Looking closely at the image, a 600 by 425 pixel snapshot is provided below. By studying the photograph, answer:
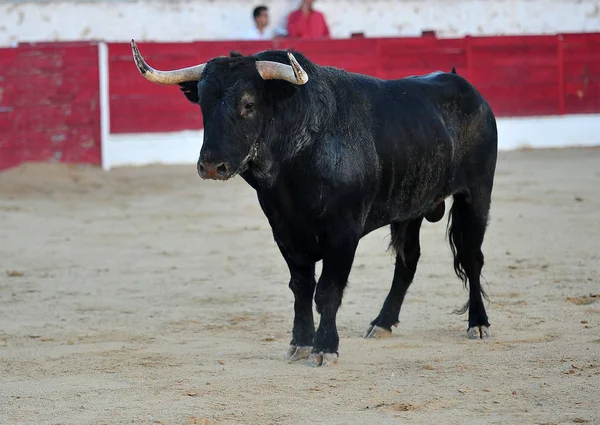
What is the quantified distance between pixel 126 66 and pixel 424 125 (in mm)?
7384

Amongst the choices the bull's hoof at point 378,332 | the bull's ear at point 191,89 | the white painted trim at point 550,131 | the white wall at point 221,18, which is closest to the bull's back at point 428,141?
the bull's hoof at point 378,332

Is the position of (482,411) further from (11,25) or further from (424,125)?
(11,25)

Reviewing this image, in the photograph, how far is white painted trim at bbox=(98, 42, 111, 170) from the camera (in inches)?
444

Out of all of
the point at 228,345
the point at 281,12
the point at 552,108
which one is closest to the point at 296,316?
the point at 228,345

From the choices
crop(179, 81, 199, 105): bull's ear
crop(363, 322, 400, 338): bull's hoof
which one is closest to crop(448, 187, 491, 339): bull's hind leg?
crop(363, 322, 400, 338): bull's hoof

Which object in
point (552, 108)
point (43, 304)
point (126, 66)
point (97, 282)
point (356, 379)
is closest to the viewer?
point (356, 379)

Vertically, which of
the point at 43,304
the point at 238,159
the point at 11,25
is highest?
the point at 11,25

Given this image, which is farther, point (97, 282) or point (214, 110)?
point (97, 282)

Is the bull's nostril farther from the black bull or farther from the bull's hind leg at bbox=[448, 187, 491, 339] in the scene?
the bull's hind leg at bbox=[448, 187, 491, 339]

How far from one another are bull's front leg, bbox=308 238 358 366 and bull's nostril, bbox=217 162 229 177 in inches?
20.7

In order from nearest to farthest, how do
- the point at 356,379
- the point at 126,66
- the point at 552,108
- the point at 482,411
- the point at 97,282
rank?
the point at 482,411, the point at 356,379, the point at 97,282, the point at 126,66, the point at 552,108

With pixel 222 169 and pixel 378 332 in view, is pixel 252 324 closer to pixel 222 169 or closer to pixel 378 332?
pixel 378 332

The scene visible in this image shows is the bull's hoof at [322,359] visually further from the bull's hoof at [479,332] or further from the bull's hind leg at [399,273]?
the bull's hoof at [479,332]

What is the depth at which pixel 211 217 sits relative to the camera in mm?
8367
